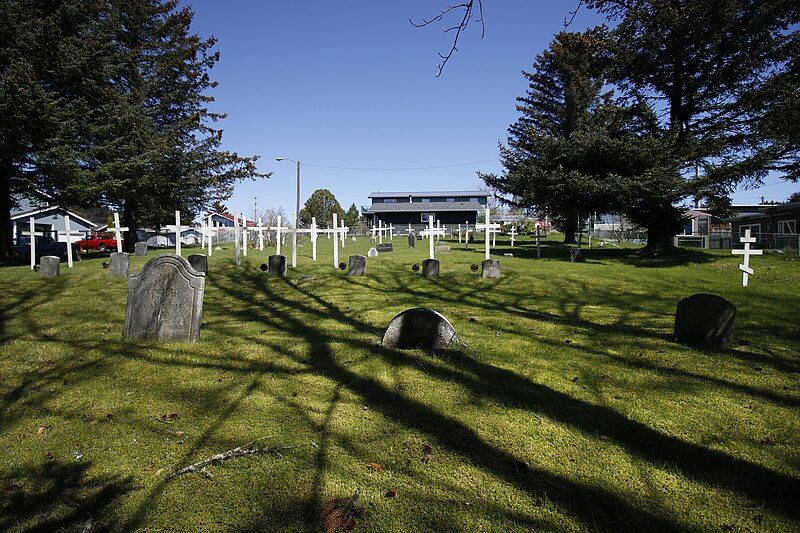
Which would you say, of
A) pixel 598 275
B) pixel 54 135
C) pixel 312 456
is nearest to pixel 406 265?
pixel 598 275

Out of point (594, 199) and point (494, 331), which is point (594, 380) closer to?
point (494, 331)

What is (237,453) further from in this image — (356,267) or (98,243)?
(98,243)

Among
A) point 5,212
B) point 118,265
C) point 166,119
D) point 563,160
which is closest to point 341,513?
point 118,265

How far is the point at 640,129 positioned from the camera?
866 inches

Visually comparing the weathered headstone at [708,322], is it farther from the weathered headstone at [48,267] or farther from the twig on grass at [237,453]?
the weathered headstone at [48,267]

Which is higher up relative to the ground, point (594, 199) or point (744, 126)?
point (744, 126)

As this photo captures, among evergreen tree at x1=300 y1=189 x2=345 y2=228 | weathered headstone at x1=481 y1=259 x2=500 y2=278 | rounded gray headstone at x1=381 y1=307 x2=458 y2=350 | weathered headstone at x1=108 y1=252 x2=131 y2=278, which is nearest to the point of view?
rounded gray headstone at x1=381 y1=307 x2=458 y2=350

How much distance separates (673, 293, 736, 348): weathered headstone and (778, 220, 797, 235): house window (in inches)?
1418

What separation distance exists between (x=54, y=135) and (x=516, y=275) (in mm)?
20993

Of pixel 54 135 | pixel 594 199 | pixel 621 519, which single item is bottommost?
pixel 621 519

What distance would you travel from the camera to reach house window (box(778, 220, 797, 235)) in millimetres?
33056

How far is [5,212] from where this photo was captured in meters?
21.5

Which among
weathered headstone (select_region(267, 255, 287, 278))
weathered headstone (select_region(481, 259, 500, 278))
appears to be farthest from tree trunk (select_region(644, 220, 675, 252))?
weathered headstone (select_region(267, 255, 287, 278))

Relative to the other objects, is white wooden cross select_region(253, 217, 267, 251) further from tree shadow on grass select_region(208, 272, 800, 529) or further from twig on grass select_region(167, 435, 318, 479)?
twig on grass select_region(167, 435, 318, 479)
